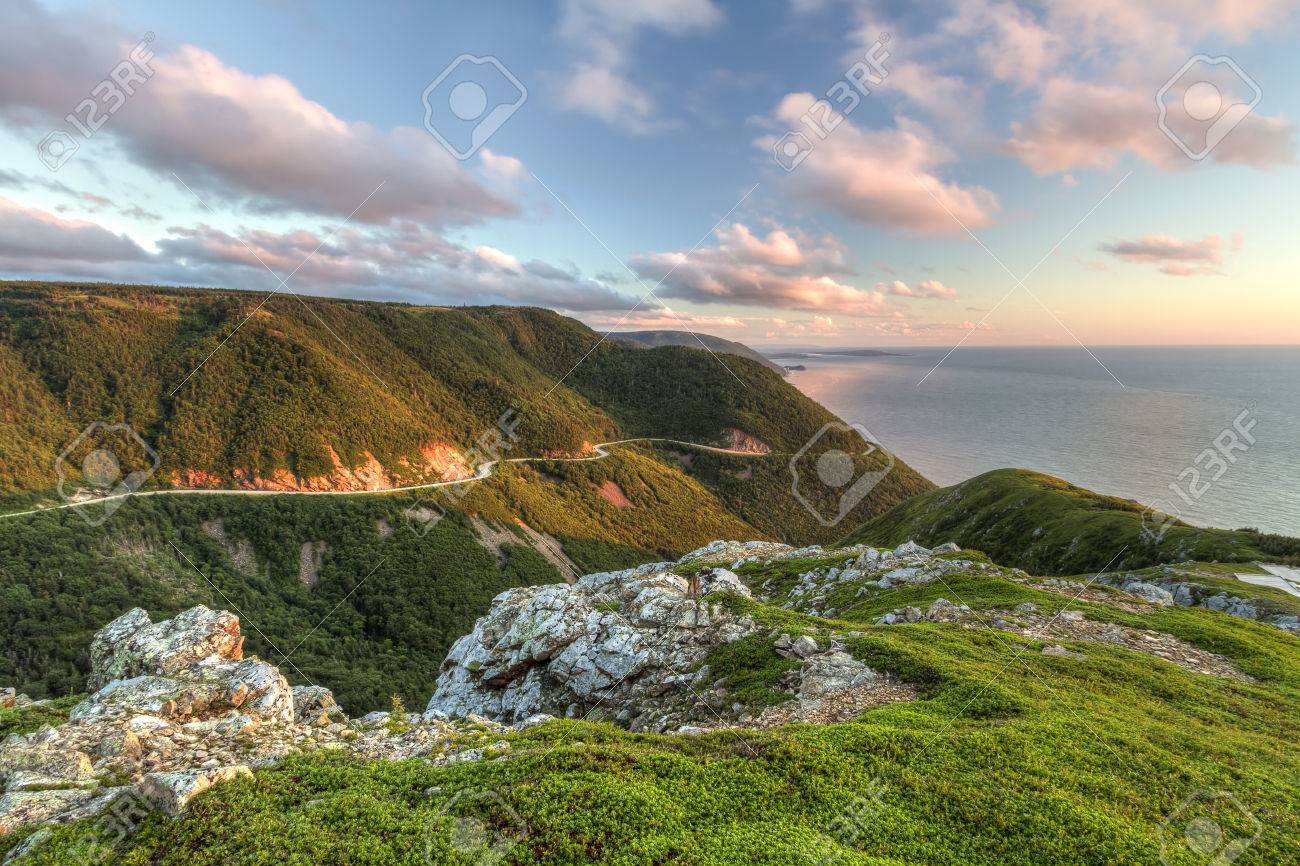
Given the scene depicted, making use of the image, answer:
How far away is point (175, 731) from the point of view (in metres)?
11.3

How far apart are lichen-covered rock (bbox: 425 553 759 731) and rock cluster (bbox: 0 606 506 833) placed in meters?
4.45

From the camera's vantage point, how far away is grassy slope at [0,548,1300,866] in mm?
7762

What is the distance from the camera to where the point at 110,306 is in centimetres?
11206

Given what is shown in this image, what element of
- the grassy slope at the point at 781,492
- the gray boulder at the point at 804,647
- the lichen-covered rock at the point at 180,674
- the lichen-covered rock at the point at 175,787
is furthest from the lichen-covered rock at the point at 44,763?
the grassy slope at the point at 781,492

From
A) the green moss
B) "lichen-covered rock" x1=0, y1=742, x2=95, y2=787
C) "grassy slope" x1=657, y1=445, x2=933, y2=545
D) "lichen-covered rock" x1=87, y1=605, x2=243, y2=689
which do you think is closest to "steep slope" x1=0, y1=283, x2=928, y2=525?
"grassy slope" x1=657, y1=445, x2=933, y2=545

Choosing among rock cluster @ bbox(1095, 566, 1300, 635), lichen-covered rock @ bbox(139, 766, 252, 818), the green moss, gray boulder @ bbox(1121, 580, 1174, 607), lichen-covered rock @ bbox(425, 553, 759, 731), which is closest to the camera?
lichen-covered rock @ bbox(139, 766, 252, 818)

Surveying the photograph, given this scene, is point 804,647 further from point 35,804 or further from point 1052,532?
point 1052,532

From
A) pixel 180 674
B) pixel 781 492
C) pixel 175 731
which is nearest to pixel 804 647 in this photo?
pixel 175 731

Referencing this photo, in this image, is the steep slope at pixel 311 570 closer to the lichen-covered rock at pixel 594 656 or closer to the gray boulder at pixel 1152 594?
the lichen-covered rock at pixel 594 656

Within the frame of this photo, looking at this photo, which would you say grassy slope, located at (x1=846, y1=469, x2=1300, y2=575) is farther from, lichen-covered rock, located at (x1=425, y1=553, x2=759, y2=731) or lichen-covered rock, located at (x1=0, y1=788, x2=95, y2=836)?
lichen-covered rock, located at (x1=0, y1=788, x2=95, y2=836)

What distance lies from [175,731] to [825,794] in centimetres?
1375

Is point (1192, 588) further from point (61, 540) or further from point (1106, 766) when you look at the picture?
point (61, 540)

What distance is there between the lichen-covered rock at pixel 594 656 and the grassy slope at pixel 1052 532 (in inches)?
1955

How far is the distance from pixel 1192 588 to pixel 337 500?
110 metres
